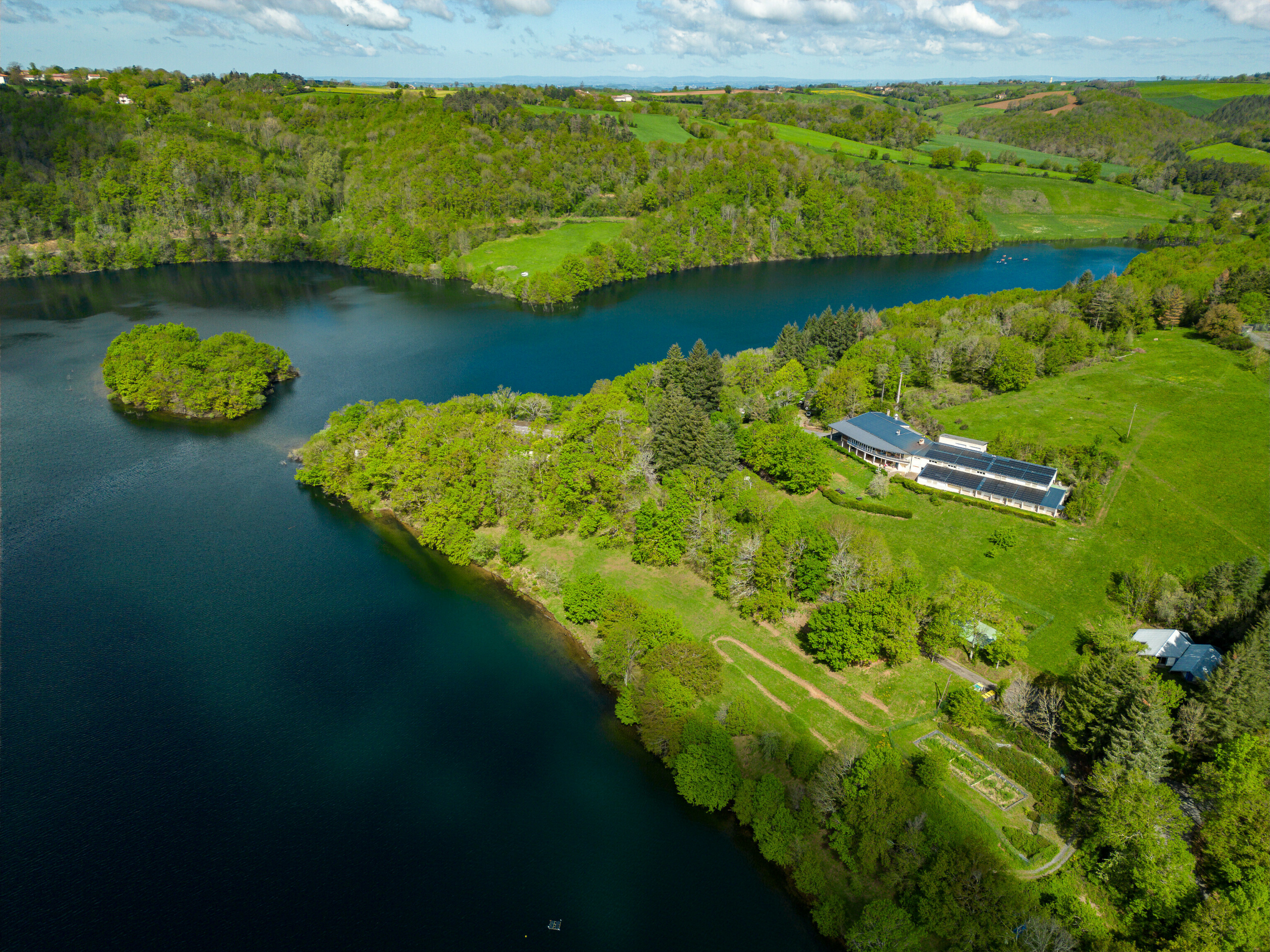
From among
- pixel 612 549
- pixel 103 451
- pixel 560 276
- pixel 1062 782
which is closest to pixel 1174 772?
pixel 1062 782

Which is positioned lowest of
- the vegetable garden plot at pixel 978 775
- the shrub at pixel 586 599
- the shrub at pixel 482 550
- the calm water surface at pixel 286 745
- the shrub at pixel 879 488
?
the calm water surface at pixel 286 745

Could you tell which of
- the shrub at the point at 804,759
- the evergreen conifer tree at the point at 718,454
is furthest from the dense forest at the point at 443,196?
the shrub at the point at 804,759

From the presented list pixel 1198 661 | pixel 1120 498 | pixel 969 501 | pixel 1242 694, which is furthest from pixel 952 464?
pixel 1242 694

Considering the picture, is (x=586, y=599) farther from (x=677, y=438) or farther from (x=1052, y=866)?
(x=1052, y=866)

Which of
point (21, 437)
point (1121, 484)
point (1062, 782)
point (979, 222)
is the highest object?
point (979, 222)

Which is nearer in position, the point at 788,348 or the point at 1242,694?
the point at 1242,694

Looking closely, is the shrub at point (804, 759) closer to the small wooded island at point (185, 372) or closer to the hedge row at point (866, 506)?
the hedge row at point (866, 506)

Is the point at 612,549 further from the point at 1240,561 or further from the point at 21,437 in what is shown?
the point at 21,437
